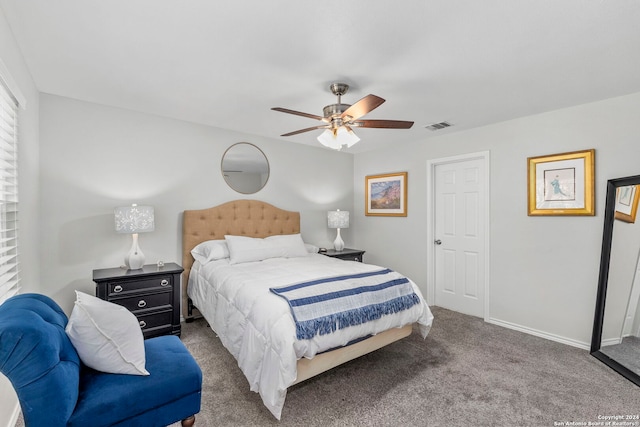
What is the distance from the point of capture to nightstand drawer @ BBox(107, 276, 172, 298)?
2.82 metres

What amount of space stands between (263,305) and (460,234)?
3.03m

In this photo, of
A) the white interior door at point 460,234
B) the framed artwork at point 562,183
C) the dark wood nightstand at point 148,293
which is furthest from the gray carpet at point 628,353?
the dark wood nightstand at point 148,293

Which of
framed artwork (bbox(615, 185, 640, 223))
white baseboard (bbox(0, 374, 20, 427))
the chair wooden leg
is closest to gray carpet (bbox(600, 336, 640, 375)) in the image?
framed artwork (bbox(615, 185, 640, 223))

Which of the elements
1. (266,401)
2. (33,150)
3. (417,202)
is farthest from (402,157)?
(33,150)

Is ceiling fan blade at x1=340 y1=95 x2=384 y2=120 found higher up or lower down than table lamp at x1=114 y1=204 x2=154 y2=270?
higher up

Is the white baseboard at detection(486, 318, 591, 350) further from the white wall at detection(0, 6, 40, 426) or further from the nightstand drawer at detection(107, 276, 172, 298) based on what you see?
the white wall at detection(0, 6, 40, 426)

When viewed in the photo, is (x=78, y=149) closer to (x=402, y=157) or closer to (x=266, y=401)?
(x=266, y=401)

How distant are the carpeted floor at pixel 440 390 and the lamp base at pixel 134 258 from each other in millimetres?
972

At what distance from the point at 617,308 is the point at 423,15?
297 cm

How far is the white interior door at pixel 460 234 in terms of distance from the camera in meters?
3.88

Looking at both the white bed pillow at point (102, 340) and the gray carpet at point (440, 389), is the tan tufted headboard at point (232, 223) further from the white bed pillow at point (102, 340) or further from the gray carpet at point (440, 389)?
the white bed pillow at point (102, 340)

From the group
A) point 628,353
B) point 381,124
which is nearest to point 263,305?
point 381,124

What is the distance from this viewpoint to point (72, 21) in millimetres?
1810

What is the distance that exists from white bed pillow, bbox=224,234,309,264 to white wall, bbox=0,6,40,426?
5.46ft
